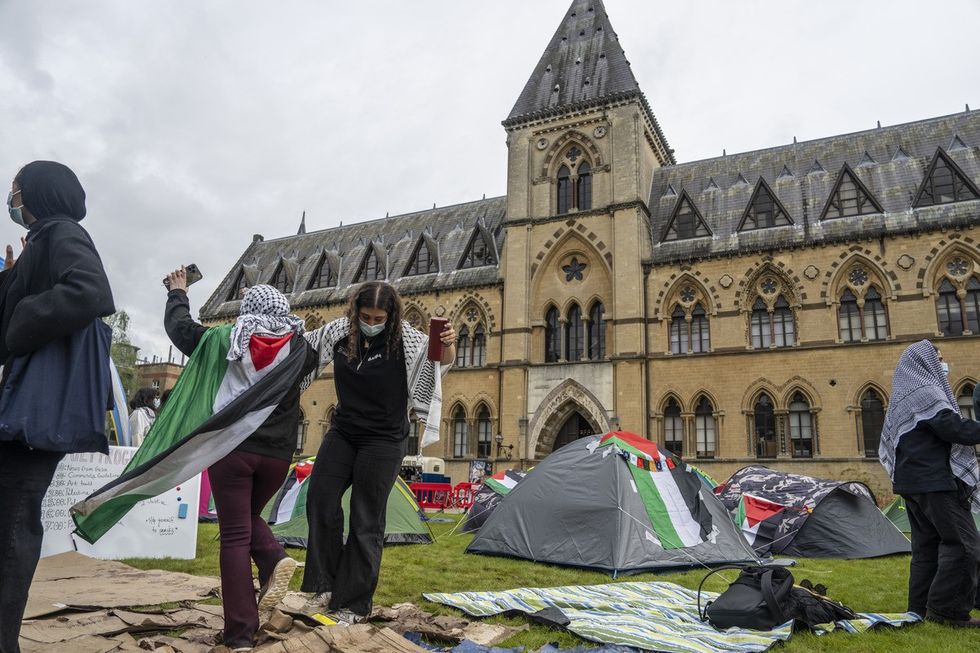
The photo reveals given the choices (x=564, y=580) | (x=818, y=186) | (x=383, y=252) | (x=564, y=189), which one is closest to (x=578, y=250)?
(x=564, y=189)

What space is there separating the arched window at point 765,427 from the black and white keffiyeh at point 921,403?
16.6 metres

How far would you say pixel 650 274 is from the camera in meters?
24.8

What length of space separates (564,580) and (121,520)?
5437 millimetres

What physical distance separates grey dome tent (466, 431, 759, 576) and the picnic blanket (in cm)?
194

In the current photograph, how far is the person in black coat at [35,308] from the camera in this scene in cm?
315

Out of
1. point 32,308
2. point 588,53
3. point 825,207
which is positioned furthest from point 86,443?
point 588,53

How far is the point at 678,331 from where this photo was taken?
24.1m

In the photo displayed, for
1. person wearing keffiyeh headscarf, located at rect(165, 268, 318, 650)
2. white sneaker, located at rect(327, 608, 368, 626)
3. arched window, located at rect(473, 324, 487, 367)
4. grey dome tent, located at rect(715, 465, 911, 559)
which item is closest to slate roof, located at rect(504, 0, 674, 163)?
arched window, located at rect(473, 324, 487, 367)

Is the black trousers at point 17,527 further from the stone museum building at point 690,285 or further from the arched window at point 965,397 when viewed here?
the arched window at point 965,397

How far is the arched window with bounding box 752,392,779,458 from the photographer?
2186cm

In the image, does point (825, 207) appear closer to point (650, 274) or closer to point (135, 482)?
point (650, 274)

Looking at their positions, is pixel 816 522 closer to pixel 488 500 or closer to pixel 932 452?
pixel 932 452

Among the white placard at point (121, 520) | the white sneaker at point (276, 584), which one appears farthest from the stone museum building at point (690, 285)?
the white sneaker at point (276, 584)

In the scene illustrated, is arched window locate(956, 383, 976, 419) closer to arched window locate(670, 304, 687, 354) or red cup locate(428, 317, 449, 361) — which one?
arched window locate(670, 304, 687, 354)
